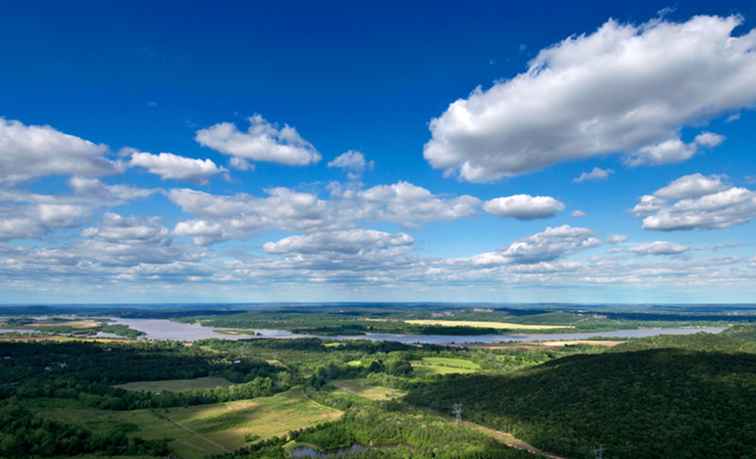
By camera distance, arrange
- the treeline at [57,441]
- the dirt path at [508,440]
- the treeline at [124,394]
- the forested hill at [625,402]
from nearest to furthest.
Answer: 1. the forested hill at [625,402]
2. the treeline at [57,441]
3. the dirt path at [508,440]
4. the treeline at [124,394]

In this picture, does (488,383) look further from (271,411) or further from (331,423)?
(271,411)

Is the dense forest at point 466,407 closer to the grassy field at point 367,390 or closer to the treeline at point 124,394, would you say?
the treeline at point 124,394

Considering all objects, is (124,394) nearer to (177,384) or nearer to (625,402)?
(177,384)

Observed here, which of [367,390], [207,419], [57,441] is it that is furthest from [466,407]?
[57,441]

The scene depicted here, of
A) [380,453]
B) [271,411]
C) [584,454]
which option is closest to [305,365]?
[271,411]

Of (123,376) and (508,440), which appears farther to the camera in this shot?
(123,376)

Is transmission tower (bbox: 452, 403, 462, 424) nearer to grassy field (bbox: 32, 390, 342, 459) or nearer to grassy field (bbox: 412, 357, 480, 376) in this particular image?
grassy field (bbox: 32, 390, 342, 459)

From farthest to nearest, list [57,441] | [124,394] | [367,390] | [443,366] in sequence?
[443,366], [367,390], [124,394], [57,441]

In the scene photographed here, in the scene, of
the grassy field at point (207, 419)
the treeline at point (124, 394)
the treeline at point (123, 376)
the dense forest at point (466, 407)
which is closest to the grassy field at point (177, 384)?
the dense forest at point (466, 407)
